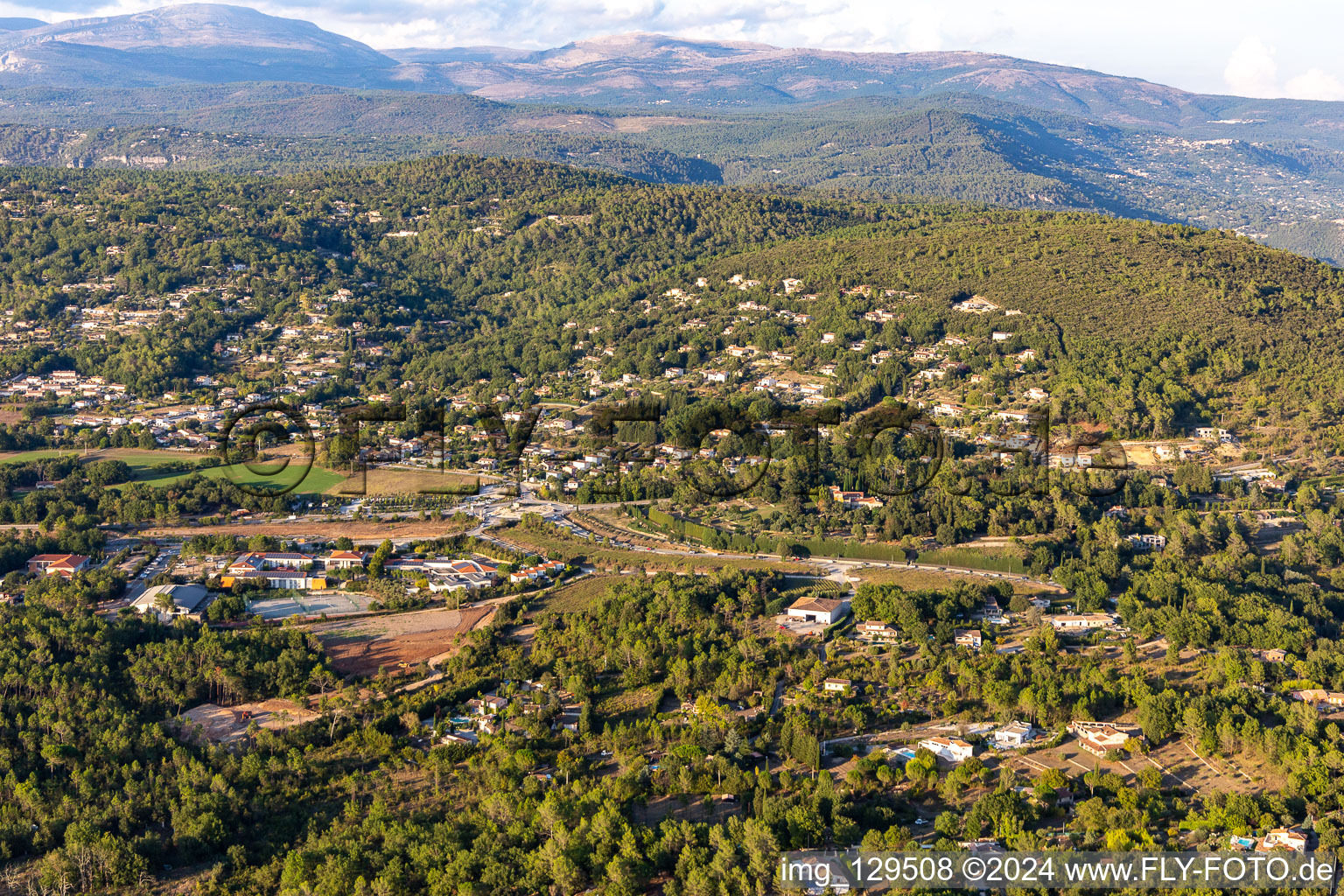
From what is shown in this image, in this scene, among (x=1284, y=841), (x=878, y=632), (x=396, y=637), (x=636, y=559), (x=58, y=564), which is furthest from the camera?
(x=636, y=559)

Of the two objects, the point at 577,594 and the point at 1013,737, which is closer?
the point at 1013,737

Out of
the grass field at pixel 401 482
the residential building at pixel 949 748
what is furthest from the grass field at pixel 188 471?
the residential building at pixel 949 748

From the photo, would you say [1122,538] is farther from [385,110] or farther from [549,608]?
[385,110]

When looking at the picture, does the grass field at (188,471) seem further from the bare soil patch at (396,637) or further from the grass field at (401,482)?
the bare soil patch at (396,637)

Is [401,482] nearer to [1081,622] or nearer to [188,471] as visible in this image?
[188,471]

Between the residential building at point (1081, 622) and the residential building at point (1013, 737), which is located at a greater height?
the residential building at point (1081, 622)

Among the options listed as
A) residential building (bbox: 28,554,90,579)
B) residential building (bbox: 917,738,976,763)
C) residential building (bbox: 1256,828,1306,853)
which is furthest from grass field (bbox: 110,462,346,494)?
residential building (bbox: 1256,828,1306,853)

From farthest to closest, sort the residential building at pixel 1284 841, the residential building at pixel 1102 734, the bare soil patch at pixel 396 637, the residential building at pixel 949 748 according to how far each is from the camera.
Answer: the bare soil patch at pixel 396 637
the residential building at pixel 1102 734
the residential building at pixel 949 748
the residential building at pixel 1284 841

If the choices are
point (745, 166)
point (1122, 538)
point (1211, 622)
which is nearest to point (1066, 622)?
point (1211, 622)

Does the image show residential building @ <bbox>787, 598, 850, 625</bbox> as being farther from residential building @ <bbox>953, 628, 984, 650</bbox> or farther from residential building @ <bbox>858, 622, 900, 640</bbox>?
residential building @ <bbox>953, 628, 984, 650</bbox>

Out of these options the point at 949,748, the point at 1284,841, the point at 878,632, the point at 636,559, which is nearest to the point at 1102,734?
the point at 949,748

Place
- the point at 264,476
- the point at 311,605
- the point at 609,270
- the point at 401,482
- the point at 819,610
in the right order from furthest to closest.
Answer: the point at 609,270 < the point at 401,482 < the point at 264,476 < the point at 311,605 < the point at 819,610
